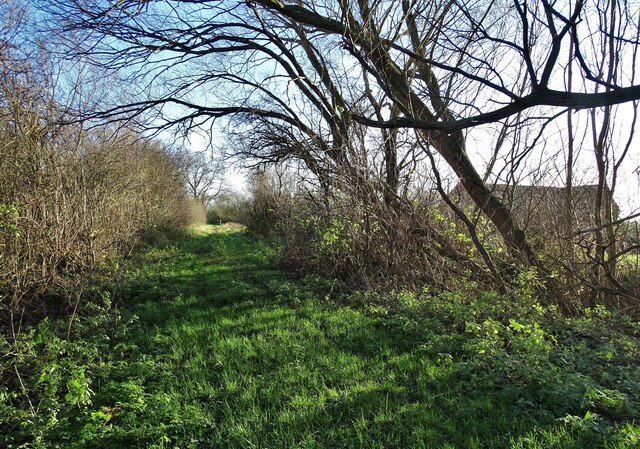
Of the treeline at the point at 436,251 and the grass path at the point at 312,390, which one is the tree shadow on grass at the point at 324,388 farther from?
the treeline at the point at 436,251

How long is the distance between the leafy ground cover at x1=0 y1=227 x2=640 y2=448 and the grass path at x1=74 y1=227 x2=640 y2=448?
0.05 ft

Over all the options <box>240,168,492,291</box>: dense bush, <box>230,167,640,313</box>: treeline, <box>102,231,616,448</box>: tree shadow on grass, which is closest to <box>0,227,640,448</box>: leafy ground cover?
<box>102,231,616,448</box>: tree shadow on grass

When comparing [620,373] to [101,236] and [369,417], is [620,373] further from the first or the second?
[101,236]

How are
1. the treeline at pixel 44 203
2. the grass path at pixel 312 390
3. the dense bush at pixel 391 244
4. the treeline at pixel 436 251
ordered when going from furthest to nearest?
the dense bush at pixel 391 244, the treeline at pixel 436 251, the treeline at pixel 44 203, the grass path at pixel 312 390

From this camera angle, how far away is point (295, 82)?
915 cm

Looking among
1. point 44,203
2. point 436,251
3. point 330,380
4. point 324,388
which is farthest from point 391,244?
point 44,203

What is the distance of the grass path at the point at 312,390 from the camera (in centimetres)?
243

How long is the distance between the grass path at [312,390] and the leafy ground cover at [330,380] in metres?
0.01

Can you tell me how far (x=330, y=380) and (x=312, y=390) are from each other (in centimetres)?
24

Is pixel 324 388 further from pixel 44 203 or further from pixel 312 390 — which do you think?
pixel 44 203

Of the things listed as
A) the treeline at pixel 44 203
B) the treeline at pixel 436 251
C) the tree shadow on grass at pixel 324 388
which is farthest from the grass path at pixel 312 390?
the treeline at pixel 436 251

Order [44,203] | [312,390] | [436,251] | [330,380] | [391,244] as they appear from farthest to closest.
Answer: [391,244] → [436,251] → [44,203] → [330,380] → [312,390]

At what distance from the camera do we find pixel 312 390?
10.2 feet

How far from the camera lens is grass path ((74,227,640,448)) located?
243 centimetres
